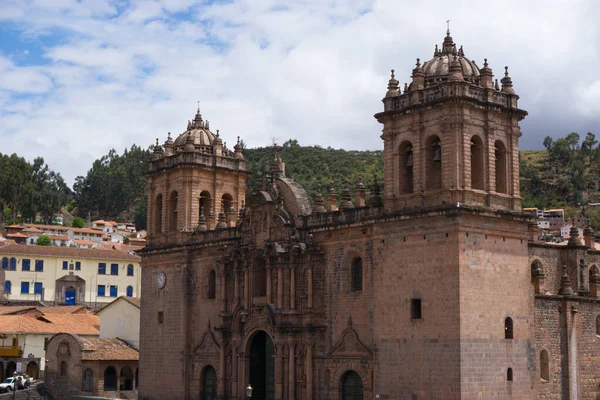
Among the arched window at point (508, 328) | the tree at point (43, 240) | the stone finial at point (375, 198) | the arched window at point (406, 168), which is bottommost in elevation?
the arched window at point (508, 328)

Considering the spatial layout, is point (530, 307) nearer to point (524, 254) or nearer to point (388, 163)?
point (524, 254)

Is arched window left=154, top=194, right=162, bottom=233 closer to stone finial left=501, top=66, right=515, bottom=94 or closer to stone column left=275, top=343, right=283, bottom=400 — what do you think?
stone column left=275, top=343, right=283, bottom=400

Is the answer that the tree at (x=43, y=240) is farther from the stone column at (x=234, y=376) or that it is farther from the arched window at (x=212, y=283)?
the stone column at (x=234, y=376)

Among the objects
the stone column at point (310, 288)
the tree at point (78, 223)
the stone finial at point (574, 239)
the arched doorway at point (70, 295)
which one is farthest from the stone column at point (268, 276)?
the tree at point (78, 223)

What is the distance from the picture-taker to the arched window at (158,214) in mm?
48094

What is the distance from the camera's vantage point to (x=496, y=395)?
3052 cm

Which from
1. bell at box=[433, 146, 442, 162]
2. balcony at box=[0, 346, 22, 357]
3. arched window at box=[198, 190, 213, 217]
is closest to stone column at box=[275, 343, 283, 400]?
bell at box=[433, 146, 442, 162]

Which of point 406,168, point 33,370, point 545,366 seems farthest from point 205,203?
Result: point 33,370

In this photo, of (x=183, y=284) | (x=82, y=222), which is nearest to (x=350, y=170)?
(x=82, y=222)

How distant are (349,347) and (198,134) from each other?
57.7ft

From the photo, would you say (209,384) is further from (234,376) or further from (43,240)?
(43,240)

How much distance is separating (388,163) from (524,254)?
20.4ft

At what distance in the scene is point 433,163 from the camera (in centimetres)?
3294

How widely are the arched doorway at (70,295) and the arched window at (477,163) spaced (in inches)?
2147
